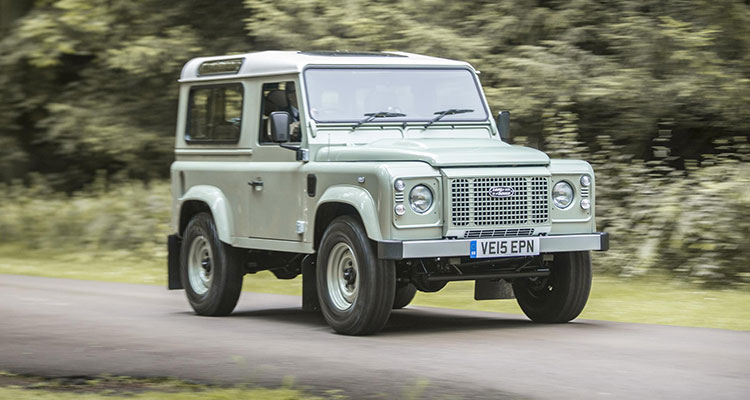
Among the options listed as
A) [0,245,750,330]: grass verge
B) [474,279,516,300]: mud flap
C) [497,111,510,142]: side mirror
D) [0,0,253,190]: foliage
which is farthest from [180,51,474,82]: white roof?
[0,0,253,190]: foliage

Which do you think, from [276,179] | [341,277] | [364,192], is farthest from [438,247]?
[276,179]

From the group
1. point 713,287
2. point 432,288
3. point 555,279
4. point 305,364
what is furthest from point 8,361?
point 713,287

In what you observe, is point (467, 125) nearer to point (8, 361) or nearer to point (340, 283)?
point (340, 283)

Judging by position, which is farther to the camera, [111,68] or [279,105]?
[111,68]

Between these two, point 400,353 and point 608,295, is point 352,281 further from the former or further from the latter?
point 608,295

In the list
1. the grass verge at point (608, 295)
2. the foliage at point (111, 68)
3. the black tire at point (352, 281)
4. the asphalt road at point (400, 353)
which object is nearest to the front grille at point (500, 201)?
the black tire at point (352, 281)

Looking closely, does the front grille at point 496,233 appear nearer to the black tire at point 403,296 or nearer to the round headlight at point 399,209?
the round headlight at point 399,209

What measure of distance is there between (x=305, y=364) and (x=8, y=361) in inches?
83.4

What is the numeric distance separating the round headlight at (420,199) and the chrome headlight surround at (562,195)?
3.96ft

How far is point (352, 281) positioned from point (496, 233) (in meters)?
1.21

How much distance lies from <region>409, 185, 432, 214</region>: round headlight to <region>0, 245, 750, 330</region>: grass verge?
106 inches

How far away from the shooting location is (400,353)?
9836 mm

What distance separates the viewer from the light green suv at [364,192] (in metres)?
10.6

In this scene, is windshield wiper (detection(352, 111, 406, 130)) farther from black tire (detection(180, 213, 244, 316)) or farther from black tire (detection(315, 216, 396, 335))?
black tire (detection(180, 213, 244, 316))
